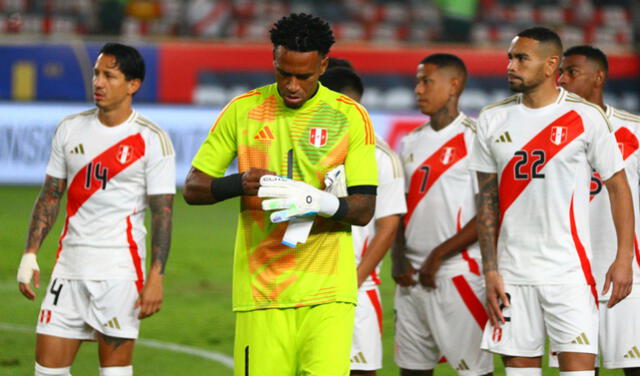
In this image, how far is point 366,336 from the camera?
6555 mm

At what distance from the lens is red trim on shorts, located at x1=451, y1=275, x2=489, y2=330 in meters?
6.80

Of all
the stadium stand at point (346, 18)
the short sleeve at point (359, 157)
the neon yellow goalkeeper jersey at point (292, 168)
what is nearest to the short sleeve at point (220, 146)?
the neon yellow goalkeeper jersey at point (292, 168)

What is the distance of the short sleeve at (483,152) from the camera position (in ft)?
19.1

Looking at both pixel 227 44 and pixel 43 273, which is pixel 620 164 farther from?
pixel 227 44

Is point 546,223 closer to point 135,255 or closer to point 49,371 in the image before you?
point 135,255

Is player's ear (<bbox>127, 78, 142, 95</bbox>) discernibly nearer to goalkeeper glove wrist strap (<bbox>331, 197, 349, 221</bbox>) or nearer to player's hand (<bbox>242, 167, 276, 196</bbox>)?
player's hand (<bbox>242, 167, 276, 196</bbox>)

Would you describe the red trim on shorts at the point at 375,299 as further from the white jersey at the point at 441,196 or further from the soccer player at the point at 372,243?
the white jersey at the point at 441,196

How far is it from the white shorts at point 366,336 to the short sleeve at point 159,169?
4.40ft

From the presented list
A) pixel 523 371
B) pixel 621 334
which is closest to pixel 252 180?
pixel 523 371

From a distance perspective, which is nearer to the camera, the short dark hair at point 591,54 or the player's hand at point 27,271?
the player's hand at point 27,271

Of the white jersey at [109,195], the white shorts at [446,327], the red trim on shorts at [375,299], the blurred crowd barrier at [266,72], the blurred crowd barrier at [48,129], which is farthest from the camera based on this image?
the blurred crowd barrier at [266,72]

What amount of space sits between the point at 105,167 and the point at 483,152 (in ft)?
6.55

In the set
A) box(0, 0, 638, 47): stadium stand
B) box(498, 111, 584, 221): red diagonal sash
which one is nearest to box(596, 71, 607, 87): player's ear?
box(498, 111, 584, 221): red diagonal sash

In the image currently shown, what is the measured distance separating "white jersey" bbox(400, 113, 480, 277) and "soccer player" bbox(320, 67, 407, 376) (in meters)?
0.41
